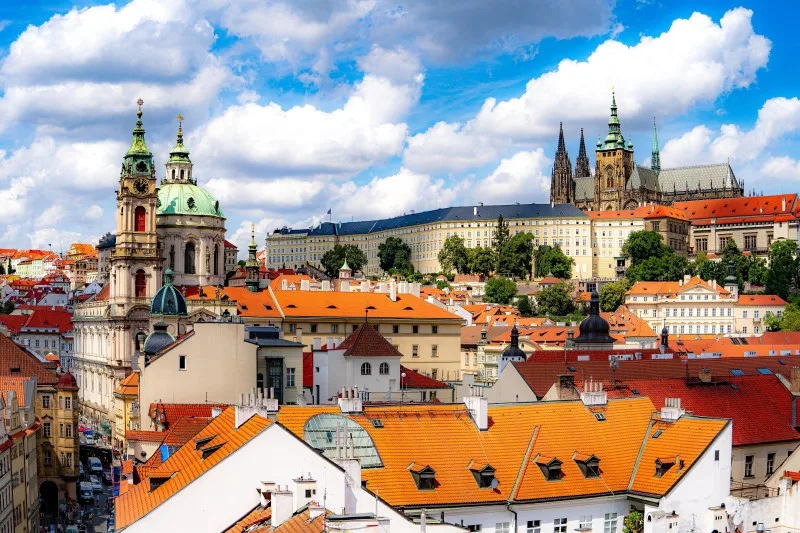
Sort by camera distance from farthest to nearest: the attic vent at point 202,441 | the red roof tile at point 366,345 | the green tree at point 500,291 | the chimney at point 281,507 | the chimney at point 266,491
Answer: the green tree at point 500,291
the red roof tile at point 366,345
the attic vent at point 202,441
the chimney at point 266,491
the chimney at point 281,507

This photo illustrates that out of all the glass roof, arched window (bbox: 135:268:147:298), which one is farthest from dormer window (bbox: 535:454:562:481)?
Answer: arched window (bbox: 135:268:147:298)

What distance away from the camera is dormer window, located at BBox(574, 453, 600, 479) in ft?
110

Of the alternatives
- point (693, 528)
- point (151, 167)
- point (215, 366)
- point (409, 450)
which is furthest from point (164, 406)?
point (151, 167)

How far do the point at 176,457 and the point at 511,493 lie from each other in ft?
30.7

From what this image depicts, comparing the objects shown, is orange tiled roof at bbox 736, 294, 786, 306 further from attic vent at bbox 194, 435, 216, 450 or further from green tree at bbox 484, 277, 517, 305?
attic vent at bbox 194, 435, 216, 450

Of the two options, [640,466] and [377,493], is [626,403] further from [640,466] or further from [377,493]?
[377,493]

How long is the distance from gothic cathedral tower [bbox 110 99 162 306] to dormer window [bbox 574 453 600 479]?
2762 inches

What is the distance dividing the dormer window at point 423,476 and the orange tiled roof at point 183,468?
13.8 feet

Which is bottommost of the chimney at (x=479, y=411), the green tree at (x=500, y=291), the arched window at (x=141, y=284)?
the chimney at (x=479, y=411)

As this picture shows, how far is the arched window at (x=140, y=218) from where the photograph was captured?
104 metres

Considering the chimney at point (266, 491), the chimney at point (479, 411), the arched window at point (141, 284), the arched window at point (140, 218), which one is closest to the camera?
the chimney at point (266, 491)

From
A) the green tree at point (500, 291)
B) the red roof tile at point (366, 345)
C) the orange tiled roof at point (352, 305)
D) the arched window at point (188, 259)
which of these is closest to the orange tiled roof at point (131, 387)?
the red roof tile at point (366, 345)

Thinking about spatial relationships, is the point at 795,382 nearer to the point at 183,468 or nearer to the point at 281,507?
the point at 183,468

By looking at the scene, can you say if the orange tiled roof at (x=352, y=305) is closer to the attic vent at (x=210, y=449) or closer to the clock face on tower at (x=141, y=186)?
the clock face on tower at (x=141, y=186)
